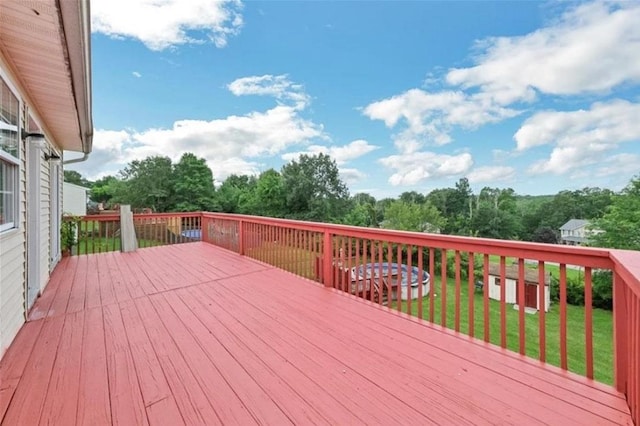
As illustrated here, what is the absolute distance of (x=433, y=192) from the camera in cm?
4322

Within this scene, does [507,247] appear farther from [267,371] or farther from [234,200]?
[234,200]

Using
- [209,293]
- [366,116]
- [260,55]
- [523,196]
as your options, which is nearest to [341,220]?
[366,116]

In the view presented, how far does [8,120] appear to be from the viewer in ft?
7.93

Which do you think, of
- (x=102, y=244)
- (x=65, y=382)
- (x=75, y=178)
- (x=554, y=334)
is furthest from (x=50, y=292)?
(x=75, y=178)

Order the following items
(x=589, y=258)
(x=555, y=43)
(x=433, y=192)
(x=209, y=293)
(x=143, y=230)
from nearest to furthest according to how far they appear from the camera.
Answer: (x=589, y=258), (x=209, y=293), (x=143, y=230), (x=555, y=43), (x=433, y=192)

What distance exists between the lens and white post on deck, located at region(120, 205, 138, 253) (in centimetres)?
664

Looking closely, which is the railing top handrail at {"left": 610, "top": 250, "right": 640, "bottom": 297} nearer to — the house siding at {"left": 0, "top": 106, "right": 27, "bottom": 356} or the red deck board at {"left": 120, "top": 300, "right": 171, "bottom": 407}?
the red deck board at {"left": 120, "top": 300, "right": 171, "bottom": 407}

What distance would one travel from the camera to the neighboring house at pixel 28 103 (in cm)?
183

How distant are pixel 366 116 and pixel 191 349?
2427cm

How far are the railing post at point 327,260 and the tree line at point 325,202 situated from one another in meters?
23.1

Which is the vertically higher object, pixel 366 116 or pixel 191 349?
pixel 366 116

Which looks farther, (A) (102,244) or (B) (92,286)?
(A) (102,244)

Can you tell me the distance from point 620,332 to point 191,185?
2846 cm

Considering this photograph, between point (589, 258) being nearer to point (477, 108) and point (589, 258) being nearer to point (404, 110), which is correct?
point (404, 110)
